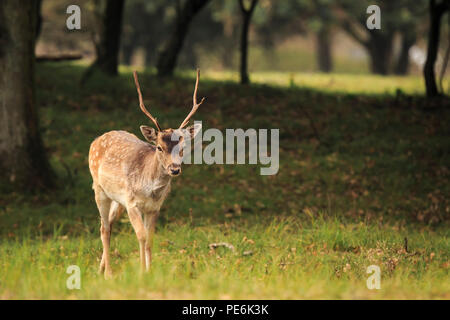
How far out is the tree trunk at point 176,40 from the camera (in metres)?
19.7

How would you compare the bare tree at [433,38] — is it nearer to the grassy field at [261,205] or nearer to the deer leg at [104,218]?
the grassy field at [261,205]

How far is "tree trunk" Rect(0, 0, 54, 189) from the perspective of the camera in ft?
40.8

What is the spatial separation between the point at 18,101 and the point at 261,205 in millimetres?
4890

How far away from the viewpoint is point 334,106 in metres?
18.0

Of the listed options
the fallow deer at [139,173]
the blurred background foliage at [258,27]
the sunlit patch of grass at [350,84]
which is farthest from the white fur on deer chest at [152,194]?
the blurred background foliage at [258,27]

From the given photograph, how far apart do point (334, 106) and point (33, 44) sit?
830cm

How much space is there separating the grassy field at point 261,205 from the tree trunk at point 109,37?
26.9 inches

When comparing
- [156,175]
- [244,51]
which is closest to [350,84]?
[244,51]

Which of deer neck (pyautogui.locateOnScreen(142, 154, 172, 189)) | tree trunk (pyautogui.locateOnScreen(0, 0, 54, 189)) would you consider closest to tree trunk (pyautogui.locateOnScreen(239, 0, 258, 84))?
tree trunk (pyautogui.locateOnScreen(0, 0, 54, 189))

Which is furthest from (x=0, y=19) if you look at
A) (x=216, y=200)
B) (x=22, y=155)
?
(x=216, y=200)

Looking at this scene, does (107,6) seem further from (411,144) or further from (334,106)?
(411,144)

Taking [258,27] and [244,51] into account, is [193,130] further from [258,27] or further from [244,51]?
[258,27]

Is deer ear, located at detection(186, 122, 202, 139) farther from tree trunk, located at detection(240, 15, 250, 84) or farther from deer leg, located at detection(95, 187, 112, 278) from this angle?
tree trunk, located at detection(240, 15, 250, 84)

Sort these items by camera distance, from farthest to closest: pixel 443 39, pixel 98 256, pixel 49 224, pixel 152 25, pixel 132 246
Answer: pixel 443 39
pixel 152 25
pixel 49 224
pixel 132 246
pixel 98 256
